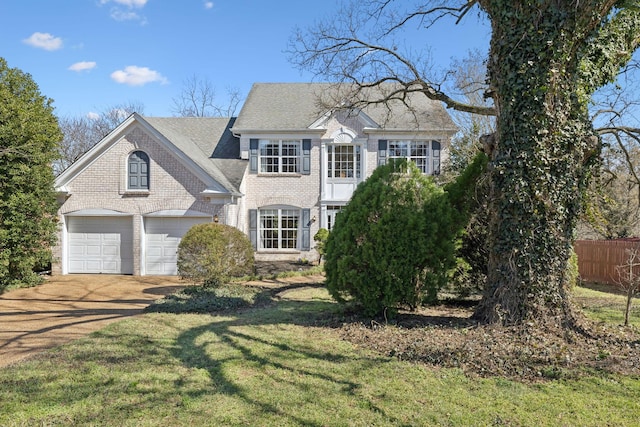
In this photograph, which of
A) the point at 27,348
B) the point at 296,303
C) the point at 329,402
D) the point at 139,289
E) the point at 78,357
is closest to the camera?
the point at 329,402

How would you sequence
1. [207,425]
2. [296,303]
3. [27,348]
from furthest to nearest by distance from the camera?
[296,303], [27,348], [207,425]

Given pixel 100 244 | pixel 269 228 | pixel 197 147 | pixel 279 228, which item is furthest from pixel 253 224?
pixel 100 244

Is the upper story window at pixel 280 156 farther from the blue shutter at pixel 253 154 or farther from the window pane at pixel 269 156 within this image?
the blue shutter at pixel 253 154

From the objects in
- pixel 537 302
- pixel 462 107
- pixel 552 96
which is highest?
pixel 462 107

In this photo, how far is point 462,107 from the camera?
33.7ft

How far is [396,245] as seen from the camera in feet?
22.6

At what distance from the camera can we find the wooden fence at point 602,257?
14461 millimetres

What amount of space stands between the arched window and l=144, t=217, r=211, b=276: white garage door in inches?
51.1

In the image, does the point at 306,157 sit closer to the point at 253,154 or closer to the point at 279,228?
the point at 253,154

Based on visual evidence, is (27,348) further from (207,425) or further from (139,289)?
(139,289)

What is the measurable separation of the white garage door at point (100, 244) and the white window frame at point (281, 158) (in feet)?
19.3

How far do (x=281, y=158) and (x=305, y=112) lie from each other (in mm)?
2483

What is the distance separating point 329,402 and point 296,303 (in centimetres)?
567

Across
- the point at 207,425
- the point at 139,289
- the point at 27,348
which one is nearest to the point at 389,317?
the point at 207,425
